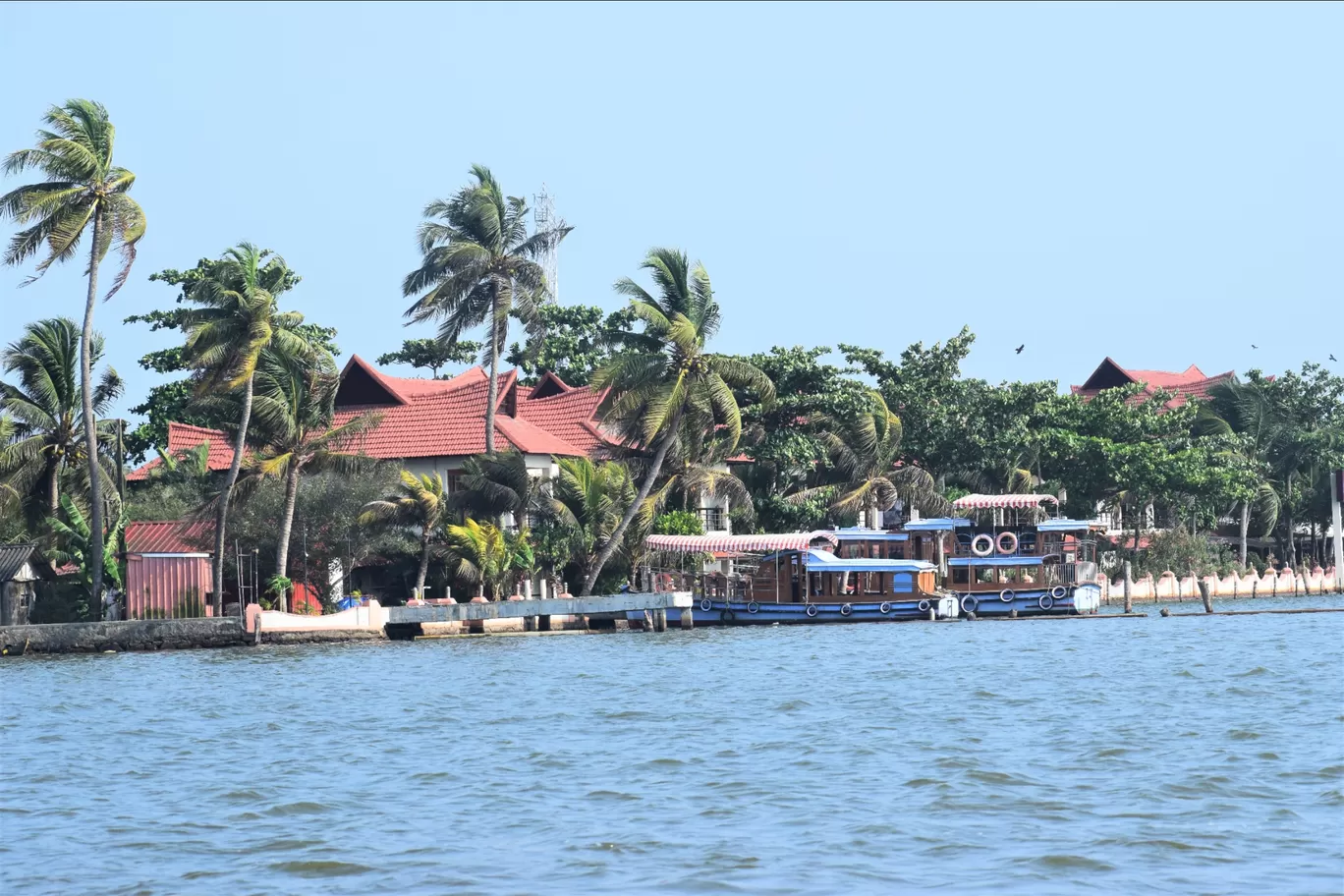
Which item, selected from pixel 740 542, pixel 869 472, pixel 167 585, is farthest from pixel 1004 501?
pixel 167 585

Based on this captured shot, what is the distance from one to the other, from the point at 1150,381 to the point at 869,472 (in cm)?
2499

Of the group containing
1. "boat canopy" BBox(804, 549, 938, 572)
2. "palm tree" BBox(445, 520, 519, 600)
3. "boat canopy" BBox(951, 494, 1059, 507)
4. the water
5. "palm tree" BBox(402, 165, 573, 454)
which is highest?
"palm tree" BBox(402, 165, 573, 454)

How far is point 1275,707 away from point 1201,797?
7.79 meters

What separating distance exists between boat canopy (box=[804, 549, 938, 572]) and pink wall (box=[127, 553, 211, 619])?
48.7 feet

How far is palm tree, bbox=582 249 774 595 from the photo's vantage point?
4506cm

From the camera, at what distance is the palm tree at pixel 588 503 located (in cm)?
4481

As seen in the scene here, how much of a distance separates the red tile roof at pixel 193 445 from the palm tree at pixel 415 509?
7925mm

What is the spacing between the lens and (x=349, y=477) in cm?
4347

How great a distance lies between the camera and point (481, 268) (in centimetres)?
4672

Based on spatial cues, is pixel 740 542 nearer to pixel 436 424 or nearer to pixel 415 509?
pixel 415 509

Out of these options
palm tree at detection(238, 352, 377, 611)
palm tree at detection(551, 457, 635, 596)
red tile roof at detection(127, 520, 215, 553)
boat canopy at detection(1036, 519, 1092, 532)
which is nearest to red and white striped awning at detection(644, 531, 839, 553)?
palm tree at detection(551, 457, 635, 596)

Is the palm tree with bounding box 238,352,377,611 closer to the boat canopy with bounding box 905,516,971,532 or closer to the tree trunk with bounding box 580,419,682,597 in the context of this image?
the tree trunk with bounding box 580,419,682,597

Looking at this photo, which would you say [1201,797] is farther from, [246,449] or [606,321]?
[606,321]

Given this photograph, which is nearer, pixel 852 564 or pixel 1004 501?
pixel 852 564
